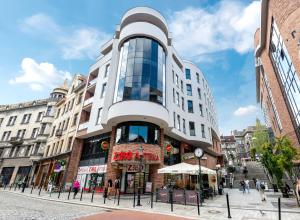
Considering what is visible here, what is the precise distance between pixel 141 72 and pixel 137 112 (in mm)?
5221

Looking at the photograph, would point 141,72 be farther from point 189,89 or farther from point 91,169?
point 91,169

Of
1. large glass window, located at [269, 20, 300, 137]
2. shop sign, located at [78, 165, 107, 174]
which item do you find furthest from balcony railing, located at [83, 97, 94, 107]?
large glass window, located at [269, 20, 300, 137]

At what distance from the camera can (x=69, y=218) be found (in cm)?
831

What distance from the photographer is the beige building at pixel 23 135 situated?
33.9 meters

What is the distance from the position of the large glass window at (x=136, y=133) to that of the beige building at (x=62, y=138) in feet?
33.2

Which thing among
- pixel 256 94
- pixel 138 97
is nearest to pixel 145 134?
pixel 138 97

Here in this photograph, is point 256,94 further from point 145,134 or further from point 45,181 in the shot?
point 45,181

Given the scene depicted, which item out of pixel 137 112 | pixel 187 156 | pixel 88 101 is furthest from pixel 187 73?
pixel 88 101

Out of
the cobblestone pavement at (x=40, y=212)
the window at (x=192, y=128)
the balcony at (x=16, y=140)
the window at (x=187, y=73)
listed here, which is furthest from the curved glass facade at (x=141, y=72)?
the balcony at (x=16, y=140)

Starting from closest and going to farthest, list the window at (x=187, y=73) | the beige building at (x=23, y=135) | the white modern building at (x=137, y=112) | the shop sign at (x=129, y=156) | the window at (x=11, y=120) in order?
1. the shop sign at (x=129, y=156)
2. the white modern building at (x=137, y=112)
3. the window at (x=187, y=73)
4. the beige building at (x=23, y=135)
5. the window at (x=11, y=120)

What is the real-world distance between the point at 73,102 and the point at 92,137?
10.0 m

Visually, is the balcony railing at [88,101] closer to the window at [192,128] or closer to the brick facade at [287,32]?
the window at [192,128]

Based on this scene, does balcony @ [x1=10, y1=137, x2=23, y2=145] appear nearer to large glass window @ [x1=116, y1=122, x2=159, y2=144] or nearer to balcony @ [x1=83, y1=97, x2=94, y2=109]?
balcony @ [x1=83, y1=97, x2=94, y2=109]

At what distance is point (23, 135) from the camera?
38656 mm
